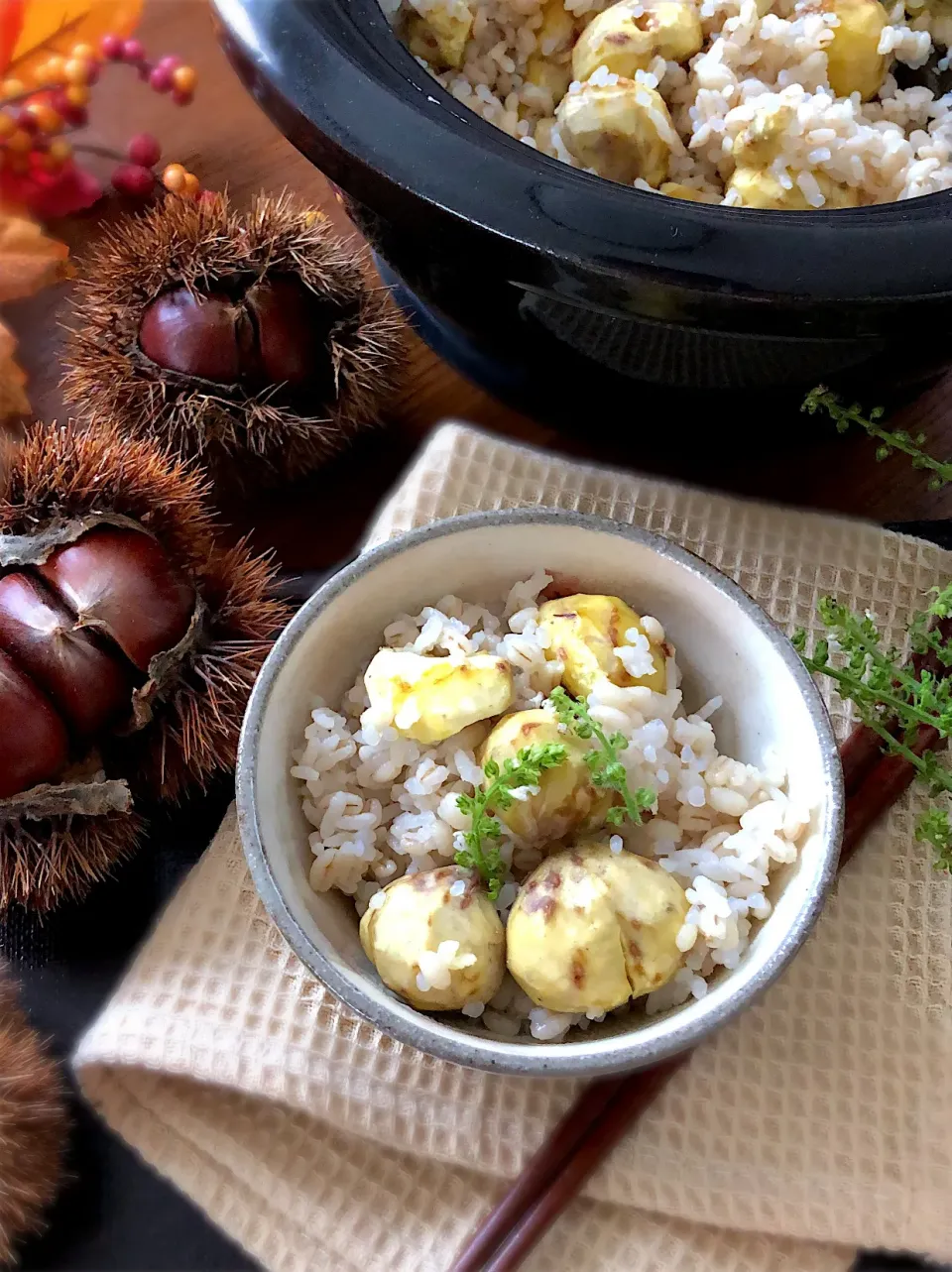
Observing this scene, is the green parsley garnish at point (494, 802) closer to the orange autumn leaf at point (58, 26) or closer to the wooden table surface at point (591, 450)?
the wooden table surface at point (591, 450)

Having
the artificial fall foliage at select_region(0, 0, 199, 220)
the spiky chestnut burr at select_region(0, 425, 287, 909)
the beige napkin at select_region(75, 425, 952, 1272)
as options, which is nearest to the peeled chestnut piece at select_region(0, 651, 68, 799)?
the spiky chestnut burr at select_region(0, 425, 287, 909)

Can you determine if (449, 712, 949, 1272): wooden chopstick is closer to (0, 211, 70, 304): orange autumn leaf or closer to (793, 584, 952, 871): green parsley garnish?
(793, 584, 952, 871): green parsley garnish

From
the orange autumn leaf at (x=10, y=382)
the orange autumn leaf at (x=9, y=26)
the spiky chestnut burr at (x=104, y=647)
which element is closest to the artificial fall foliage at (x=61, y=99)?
the orange autumn leaf at (x=9, y=26)

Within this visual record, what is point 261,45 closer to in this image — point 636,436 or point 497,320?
point 497,320

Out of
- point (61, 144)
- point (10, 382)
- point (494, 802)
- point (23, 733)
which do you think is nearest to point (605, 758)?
point (494, 802)

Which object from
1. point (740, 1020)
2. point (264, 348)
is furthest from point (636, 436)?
point (740, 1020)

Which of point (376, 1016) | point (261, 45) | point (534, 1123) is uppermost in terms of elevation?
point (261, 45)
